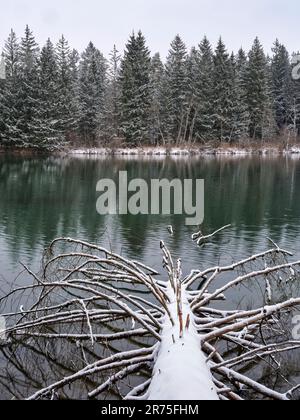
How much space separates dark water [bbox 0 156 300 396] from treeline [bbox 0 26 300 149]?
21.3 metres

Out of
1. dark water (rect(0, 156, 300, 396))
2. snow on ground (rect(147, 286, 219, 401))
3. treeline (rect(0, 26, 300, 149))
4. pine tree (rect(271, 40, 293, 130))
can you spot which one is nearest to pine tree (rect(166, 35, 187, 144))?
treeline (rect(0, 26, 300, 149))

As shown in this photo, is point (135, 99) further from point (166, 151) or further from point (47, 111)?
point (47, 111)

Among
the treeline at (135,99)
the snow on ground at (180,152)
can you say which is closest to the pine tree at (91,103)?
the treeline at (135,99)

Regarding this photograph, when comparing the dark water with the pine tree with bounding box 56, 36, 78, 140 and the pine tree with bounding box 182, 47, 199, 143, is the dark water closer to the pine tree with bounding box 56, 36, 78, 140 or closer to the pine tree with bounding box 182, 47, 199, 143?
the pine tree with bounding box 56, 36, 78, 140

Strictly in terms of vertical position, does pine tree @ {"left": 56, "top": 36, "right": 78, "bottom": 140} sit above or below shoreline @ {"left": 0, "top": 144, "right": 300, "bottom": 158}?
above

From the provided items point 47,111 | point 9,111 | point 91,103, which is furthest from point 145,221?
point 91,103

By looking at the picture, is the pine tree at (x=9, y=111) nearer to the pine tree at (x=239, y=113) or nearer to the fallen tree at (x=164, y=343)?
the pine tree at (x=239, y=113)

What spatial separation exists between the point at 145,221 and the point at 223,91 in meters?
44.4

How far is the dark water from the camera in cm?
1317

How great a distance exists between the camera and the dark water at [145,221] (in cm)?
1317

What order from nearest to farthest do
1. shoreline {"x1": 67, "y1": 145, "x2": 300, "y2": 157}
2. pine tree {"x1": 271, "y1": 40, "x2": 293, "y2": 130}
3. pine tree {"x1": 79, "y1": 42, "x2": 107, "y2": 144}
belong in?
1. shoreline {"x1": 67, "y1": 145, "x2": 300, "y2": 157}
2. pine tree {"x1": 79, "y1": 42, "x2": 107, "y2": 144}
3. pine tree {"x1": 271, "y1": 40, "x2": 293, "y2": 130}

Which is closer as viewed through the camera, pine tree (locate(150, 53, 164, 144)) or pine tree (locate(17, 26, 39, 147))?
pine tree (locate(17, 26, 39, 147))

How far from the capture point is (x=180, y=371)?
411 centimetres
